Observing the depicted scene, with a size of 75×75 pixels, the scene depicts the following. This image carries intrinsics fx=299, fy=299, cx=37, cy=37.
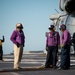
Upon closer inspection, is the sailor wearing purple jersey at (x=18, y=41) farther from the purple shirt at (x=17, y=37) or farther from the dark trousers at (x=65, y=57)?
the dark trousers at (x=65, y=57)

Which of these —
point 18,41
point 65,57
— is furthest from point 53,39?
point 18,41

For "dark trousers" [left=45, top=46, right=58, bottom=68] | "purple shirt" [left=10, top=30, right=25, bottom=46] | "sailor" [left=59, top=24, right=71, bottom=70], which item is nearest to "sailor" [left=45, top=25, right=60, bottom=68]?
"dark trousers" [left=45, top=46, right=58, bottom=68]

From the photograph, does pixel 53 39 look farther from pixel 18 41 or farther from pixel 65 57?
pixel 18 41

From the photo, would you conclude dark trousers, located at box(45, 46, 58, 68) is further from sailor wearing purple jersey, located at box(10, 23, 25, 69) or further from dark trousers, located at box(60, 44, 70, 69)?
sailor wearing purple jersey, located at box(10, 23, 25, 69)

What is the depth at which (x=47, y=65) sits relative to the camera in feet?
38.1

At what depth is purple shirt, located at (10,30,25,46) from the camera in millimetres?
10711

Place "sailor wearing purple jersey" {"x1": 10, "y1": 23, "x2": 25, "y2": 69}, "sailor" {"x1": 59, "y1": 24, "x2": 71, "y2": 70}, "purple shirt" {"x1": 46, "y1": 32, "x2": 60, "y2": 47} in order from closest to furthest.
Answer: "sailor wearing purple jersey" {"x1": 10, "y1": 23, "x2": 25, "y2": 69} → "sailor" {"x1": 59, "y1": 24, "x2": 71, "y2": 70} → "purple shirt" {"x1": 46, "y1": 32, "x2": 60, "y2": 47}

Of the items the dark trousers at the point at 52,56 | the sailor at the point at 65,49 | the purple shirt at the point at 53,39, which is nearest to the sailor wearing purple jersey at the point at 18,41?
the purple shirt at the point at 53,39

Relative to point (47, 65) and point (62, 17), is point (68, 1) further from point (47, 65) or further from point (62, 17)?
point (62, 17)

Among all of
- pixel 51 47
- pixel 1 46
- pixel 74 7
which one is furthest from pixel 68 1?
pixel 1 46

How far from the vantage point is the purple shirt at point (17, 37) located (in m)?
10.7

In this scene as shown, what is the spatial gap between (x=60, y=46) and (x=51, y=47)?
A: 16.6 inches

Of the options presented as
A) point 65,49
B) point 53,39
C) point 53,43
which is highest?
point 53,39

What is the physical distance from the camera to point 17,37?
1077 centimetres
